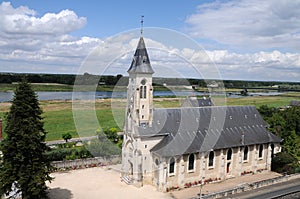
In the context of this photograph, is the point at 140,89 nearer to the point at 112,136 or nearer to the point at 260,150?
the point at 260,150

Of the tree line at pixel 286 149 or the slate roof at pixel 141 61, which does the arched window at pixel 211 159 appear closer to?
the tree line at pixel 286 149

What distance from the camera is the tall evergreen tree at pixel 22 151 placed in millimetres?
24312

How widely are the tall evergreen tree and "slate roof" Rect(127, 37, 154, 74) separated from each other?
1256cm

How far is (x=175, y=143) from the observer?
33.9 metres

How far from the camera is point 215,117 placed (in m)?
39.5

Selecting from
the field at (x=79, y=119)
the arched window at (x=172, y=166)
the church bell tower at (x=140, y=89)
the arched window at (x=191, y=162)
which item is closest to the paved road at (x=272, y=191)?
the arched window at (x=191, y=162)

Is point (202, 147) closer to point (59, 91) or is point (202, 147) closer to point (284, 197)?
point (284, 197)

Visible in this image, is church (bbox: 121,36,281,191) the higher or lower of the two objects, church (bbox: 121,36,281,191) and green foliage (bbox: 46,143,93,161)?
the higher

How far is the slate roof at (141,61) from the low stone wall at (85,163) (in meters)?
15.6

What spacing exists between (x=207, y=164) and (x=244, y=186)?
506 centimetres

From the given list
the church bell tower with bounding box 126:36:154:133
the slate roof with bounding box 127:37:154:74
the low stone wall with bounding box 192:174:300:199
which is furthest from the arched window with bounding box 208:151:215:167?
the slate roof with bounding box 127:37:154:74

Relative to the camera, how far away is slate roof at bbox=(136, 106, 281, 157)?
3403 centimetres

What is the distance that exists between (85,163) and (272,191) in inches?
988

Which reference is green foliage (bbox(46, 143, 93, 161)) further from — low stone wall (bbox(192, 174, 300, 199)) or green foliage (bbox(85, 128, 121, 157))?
low stone wall (bbox(192, 174, 300, 199))
